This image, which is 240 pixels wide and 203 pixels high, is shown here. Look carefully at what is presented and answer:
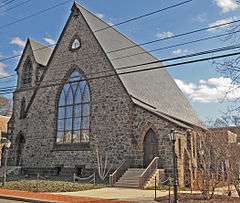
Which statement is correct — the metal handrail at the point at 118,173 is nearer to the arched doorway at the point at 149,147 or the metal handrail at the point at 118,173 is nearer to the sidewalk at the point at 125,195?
the arched doorway at the point at 149,147

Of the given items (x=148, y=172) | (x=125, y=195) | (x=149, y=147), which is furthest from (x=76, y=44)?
(x=125, y=195)

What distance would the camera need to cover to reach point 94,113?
26875 millimetres

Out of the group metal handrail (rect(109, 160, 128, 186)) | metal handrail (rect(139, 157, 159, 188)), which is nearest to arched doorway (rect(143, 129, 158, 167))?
metal handrail (rect(139, 157, 159, 188))

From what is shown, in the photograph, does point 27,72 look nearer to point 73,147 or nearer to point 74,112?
point 74,112

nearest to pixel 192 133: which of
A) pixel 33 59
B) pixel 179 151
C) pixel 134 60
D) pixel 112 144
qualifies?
pixel 179 151

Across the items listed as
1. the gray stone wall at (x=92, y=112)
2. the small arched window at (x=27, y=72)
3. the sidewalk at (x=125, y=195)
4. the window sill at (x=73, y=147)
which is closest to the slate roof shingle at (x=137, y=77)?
the gray stone wall at (x=92, y=112)

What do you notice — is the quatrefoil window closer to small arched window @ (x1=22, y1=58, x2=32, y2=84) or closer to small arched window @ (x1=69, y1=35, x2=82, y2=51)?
small arched window @ (x1=69, y1=35, x2=82, y2=51)

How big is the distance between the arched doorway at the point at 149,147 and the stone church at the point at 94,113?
0.24 feet

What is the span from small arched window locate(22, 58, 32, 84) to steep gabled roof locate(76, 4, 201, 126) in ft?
32.4

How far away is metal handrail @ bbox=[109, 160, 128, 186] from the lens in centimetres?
2200

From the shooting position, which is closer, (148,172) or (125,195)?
(125,195)

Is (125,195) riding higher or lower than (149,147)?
lower

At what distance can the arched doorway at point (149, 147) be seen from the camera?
77.5 feet

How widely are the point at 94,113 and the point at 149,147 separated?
580 centimetres
